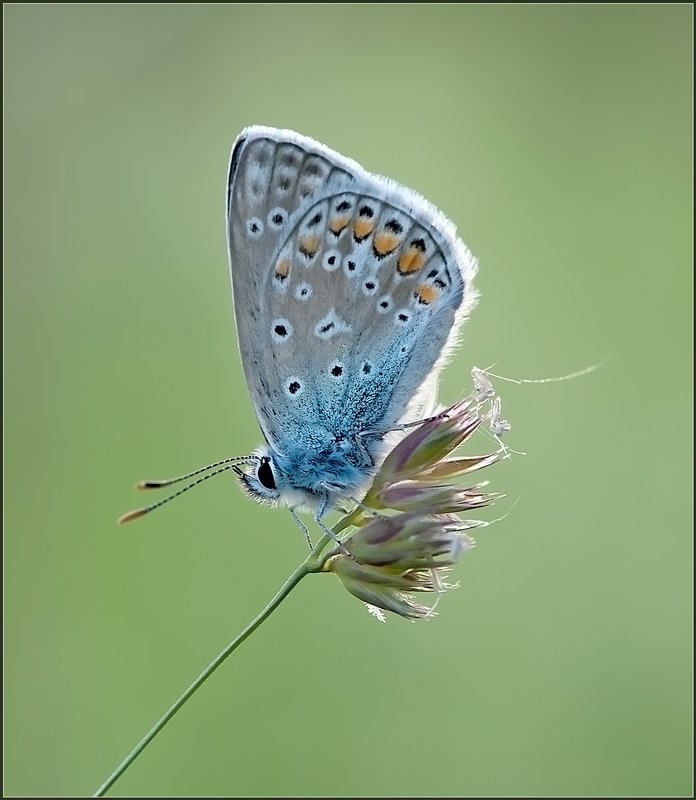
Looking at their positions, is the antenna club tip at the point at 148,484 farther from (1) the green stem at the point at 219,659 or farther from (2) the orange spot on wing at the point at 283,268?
(2) the orange spot on wing at the point at 283,268

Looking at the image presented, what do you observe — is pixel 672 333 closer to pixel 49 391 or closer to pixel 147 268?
pixel 147 268

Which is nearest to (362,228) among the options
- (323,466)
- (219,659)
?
(323,466)

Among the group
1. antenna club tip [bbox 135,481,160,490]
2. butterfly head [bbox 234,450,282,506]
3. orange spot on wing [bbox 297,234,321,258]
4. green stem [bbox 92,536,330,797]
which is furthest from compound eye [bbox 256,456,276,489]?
orange spot on wing [bbox 297,234,321,258]

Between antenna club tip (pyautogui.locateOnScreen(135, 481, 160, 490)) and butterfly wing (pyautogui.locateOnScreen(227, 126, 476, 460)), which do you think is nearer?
antenna club tip (pyautogui.locateOnScreen(135, 481, 160, 490))

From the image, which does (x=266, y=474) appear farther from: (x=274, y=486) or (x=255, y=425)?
(x=255, y=425)

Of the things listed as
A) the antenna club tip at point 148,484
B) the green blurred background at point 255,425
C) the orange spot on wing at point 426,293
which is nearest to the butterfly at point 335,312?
the orange spot on wing at point 426,293

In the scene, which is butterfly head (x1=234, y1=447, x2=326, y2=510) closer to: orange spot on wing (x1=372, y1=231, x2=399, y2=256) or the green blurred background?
orange spot on wing (x1=372, y1=231, x2=399, y2=256)

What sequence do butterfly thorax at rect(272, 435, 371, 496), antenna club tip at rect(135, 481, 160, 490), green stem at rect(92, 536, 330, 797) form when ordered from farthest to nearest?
butterfly thorax at rect(272, 435, 371, 496) < antenna club tip at rect(135, 481, 160, 490) < green stem at rect(92, 536, 330, 797)

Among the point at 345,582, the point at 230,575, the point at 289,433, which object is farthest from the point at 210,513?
the point at 345,582
